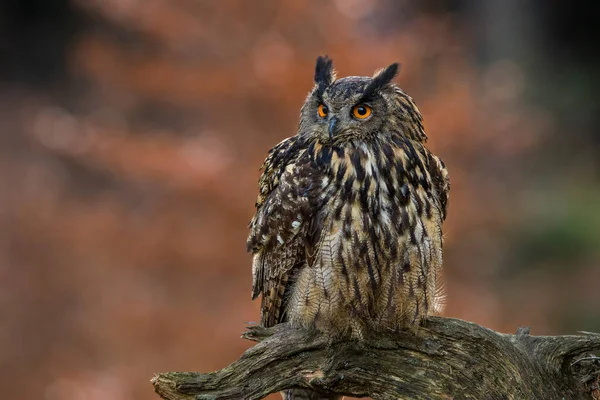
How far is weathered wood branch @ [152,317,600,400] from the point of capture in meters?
2.01

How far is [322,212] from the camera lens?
199 centimetres

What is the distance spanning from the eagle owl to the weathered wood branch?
70 mm

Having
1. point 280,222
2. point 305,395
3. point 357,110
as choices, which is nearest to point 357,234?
point 280,222

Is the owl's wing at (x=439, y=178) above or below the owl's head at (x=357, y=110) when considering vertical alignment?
below

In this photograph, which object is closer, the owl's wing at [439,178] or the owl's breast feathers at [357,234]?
the owl's breast feathers at [357,234]

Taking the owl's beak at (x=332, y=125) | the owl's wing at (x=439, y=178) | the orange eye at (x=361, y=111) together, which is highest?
the orange eye at (x=361, y=111)

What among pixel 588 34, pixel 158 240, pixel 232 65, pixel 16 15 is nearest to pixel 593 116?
pixel 588 34

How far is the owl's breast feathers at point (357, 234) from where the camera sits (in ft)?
6.45

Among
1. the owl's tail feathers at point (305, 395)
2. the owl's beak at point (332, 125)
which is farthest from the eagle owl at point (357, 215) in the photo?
the owl's tail feathers at point (305, 395)

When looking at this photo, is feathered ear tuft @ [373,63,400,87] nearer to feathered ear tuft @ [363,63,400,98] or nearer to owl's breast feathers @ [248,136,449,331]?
feathered ear tuft @ [363,63,400,98]

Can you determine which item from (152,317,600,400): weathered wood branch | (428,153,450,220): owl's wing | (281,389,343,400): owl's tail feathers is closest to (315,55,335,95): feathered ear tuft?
(428,153,450,220): owl's wing

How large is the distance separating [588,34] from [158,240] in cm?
421

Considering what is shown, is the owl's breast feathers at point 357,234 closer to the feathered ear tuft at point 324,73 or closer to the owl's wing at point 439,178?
the owl's wing at point 439,178

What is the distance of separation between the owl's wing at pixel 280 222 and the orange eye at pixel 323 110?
0.43 feet
